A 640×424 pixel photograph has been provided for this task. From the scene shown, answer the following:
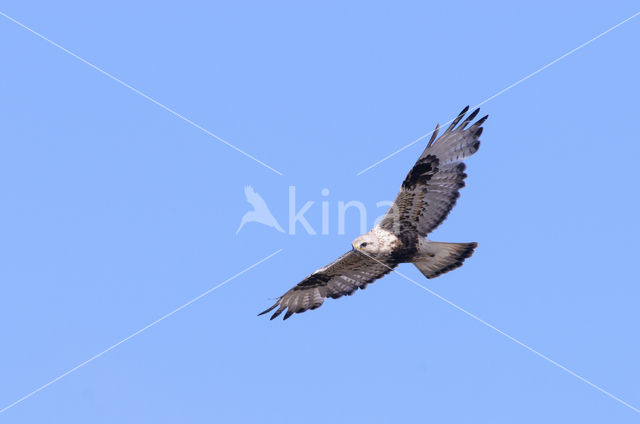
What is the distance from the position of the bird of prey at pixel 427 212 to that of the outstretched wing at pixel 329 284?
0.57ft

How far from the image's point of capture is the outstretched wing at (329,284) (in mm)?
14234

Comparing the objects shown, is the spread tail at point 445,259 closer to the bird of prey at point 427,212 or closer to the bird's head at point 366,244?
the bird of prey at point 427,212

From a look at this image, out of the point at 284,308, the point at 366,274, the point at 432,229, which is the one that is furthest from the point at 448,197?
the point at 284,308

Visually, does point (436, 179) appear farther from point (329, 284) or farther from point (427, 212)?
point (329, 284)

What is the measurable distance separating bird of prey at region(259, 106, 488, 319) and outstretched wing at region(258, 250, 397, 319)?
173mm

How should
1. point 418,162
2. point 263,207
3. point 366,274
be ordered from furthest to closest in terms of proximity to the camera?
point 263,207 < point 366,274 < point 418,162

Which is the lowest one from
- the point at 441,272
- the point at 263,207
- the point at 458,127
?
the point at 441,272

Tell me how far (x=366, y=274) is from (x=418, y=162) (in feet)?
5.87

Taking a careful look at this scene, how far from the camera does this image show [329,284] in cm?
1452

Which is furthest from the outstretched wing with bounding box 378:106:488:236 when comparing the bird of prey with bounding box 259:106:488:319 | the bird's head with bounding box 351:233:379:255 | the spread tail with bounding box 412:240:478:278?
the spread tail with bounding box 412:240:478:278

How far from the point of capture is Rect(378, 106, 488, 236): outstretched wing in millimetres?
13391

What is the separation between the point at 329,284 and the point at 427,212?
1.81 metres

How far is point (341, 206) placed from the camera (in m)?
14.6

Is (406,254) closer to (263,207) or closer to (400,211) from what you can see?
(400,211)
